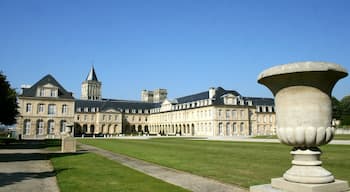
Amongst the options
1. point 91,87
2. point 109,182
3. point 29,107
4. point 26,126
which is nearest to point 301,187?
point 109,182

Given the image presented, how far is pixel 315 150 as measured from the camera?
356cm

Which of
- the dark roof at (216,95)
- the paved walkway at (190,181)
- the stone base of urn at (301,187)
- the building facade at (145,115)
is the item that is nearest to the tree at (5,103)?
the building facade at (145,115)

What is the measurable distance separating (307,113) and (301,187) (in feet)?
2.95

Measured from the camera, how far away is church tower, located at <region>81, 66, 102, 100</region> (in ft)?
338

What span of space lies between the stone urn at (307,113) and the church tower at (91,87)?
104 m

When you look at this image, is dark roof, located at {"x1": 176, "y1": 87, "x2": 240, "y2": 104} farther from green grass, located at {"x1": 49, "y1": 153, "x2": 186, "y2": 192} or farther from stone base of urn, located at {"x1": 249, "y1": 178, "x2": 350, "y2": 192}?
stone base of urn, located at {"x1": 249, "y1": 178, "x2": 350, "y2": 192}

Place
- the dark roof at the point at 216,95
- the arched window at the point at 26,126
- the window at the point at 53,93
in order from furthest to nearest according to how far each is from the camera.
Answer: the dark roof at the point at 216,95
the window at the point at 53,93
the arched window at the point at 26,126

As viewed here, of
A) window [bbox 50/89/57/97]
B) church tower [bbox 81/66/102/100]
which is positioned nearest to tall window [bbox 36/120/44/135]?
window [bbox 50/89/57/97]

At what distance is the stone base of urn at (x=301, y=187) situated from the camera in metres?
3.30

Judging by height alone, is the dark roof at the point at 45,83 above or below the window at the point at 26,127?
above

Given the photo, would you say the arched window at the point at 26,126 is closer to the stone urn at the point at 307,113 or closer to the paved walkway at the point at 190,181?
the paved walkway at the point at 190,181

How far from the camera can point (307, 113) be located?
3.49 metres

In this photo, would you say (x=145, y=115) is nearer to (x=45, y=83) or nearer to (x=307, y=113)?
(x=45, y=83)

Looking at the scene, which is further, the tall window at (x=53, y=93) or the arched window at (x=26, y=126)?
the tall window at (x=53, y=93)
